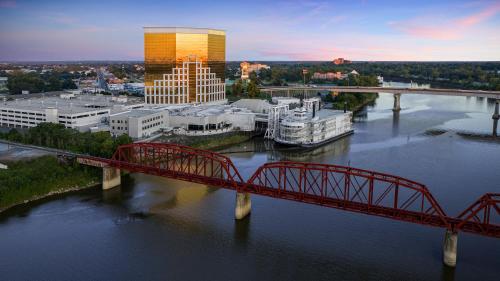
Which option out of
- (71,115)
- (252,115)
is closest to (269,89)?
(252,115)

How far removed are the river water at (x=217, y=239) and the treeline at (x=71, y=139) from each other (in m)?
1.40

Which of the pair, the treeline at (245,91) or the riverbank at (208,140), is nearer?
the riverbank at (208,140)

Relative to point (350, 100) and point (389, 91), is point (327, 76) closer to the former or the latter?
point (389, 91)

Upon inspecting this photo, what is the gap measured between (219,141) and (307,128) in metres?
4.45

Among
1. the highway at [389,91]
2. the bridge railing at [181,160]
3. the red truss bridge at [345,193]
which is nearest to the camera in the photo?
the red truss bridge at [345,193]

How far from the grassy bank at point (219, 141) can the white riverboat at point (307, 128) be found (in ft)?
6.45

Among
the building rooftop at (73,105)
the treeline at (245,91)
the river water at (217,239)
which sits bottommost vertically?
the river water at (217,239)

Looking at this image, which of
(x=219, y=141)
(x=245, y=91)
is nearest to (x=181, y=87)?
(x=219, y=141)

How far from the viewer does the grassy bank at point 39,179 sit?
46.6ft

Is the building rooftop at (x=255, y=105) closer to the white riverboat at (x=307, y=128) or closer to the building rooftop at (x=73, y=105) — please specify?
the white riverboat at (x=307, y=128)

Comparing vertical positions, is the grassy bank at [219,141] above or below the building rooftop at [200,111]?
below

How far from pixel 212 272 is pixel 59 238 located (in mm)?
4292

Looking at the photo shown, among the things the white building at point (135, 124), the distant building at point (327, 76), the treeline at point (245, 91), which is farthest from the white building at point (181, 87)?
the distant building at point (327, 76)

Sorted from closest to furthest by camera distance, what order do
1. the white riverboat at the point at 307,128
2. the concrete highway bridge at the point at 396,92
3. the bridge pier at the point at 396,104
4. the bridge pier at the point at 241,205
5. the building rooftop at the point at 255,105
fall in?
the bridge pier at the point at 241,205
the white riverboat at the point at 307,128
the building rooftop at the point at 255,105
the concrete highway bridge at the point at 396,92
the bridge pier at the point at 396,104
